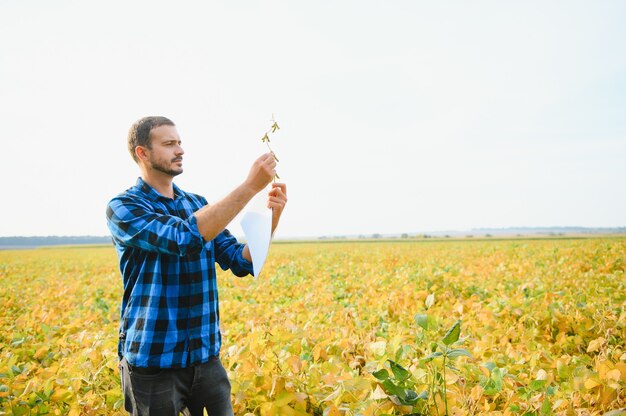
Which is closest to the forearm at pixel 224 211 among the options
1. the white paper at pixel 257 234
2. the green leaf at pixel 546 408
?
the white paper at pixel 257 234

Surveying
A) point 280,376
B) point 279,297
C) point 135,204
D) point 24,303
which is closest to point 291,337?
point 280,376

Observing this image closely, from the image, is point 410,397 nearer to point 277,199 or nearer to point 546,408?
point 546,408

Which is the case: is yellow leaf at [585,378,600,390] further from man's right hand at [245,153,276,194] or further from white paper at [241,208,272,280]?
man's right hand at [245,153,276,194]

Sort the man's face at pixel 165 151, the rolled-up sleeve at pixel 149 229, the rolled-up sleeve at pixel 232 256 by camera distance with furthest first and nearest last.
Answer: the rolled-up sleeve at pixel 232 256, the man's face at pixel 165 151, the rolled-up sleeve at pixel 149 229

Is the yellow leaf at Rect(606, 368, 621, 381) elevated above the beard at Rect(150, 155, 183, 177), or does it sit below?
below

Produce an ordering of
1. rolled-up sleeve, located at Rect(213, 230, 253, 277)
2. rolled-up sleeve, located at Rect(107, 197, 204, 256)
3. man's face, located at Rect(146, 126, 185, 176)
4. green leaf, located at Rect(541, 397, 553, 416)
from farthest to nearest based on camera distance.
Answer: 1. rolled-up sleeve, located at Rect(213, 230, 253, 277)
2. man's face, located at Rect(146, 126, 185, 176)
3. green leaf, located at Rect(541, 397, 553, 416)
4. rolled-up sleeve, located at Rect(107, 197, 204, 256)

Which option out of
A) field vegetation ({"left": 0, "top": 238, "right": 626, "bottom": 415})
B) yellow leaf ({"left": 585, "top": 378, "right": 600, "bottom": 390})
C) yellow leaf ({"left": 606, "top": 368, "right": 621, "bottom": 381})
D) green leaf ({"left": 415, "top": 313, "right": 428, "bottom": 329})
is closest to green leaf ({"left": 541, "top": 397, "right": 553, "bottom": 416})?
field vegetation ({"left": 0, "top": 238, "right": 626, "bottom": 415})

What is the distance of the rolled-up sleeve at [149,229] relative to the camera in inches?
58.3

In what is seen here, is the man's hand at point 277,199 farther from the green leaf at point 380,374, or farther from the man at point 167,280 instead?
the green leaf at point 380,374

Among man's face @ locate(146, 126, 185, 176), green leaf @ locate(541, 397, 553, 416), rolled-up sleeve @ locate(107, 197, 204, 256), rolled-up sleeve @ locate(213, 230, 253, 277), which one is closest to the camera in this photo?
rolled-up sleeve @ locate(107, 197, 204, 256)

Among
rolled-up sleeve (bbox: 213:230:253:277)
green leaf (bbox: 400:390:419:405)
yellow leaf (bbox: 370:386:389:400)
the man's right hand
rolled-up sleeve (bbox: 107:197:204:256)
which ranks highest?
the man's right hand

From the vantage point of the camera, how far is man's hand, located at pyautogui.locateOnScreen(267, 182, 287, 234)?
1788 mm

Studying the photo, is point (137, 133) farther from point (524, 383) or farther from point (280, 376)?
point (524, 383)

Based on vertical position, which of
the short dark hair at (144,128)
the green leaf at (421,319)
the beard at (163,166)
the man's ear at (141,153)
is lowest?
the green leaf at (421,319)
